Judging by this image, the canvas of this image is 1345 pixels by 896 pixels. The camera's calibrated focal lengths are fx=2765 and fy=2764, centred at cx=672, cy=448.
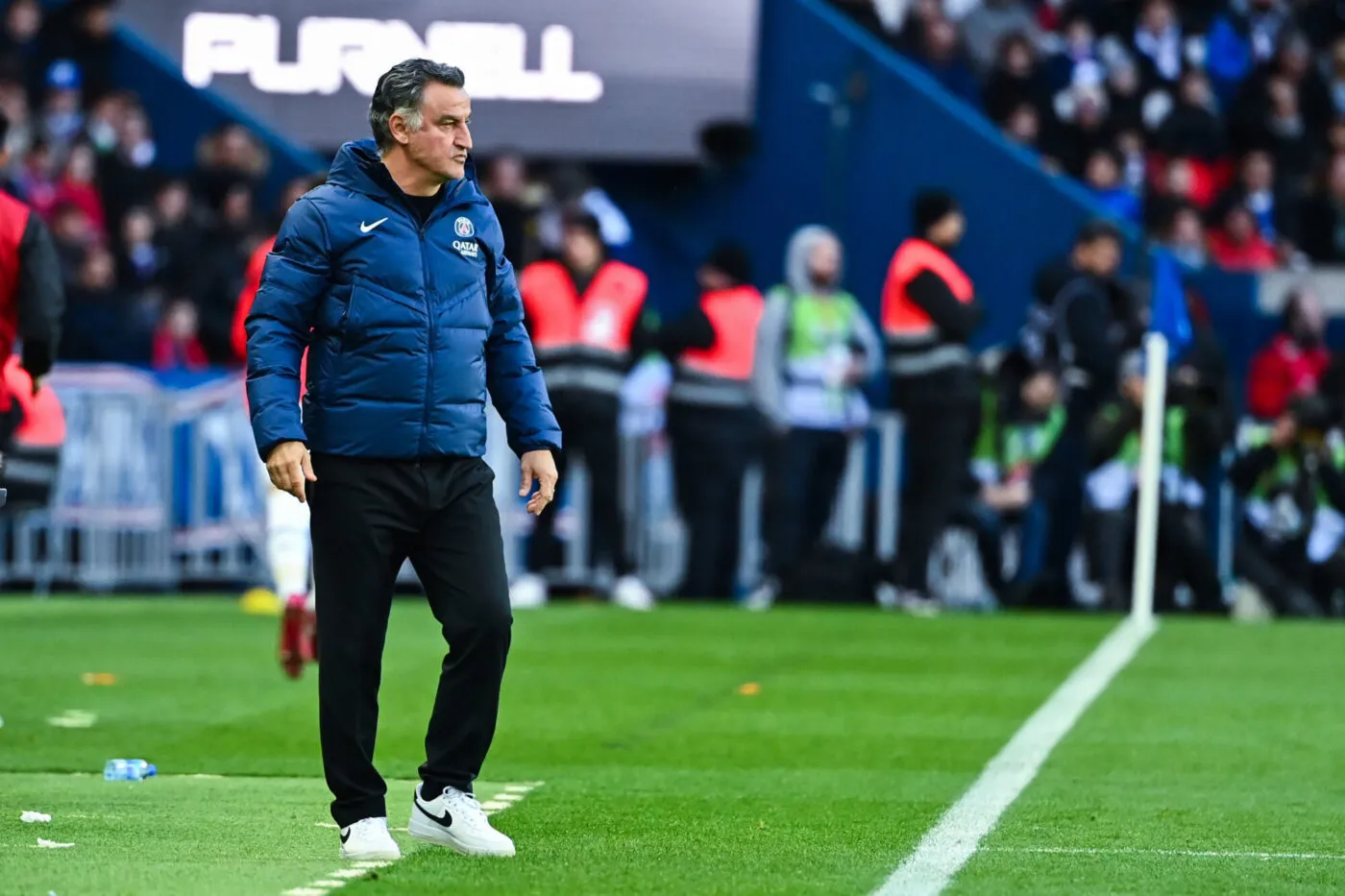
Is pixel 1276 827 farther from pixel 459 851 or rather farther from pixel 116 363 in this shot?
pixel 116 363

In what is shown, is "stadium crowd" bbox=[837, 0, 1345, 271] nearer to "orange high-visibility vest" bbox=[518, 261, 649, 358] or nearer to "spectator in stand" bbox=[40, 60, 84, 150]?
"orange high-visibility vest" bbox=[518, 261, 649, 358]

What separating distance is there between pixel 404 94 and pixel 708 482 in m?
10.6

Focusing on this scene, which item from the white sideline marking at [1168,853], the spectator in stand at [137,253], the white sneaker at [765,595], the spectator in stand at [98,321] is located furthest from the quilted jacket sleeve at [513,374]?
the spectator in stand at [137,253]

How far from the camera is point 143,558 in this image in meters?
17.4

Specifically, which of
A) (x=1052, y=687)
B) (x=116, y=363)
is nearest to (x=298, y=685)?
(x=1052, y=687)

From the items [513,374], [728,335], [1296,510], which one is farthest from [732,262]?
[513,374]

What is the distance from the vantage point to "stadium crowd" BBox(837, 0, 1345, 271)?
2248 cm

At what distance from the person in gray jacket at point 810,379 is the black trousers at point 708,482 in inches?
9.9

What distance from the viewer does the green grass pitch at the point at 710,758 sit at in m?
6.79

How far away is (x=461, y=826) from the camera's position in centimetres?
691

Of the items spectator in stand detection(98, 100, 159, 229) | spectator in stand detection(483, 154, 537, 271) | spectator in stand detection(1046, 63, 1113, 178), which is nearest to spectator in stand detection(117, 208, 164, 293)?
spectator in stand detection(98, 100, 159, 229)

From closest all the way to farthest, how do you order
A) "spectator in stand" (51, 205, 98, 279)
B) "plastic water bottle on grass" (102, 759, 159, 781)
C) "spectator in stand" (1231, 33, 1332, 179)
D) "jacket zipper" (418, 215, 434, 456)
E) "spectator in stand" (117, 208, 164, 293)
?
"jacket zipper" (418, 215, 434, 456) → "plastic water bottle on grass" (102, 759, 159, 781) → "spectator in stand" (51, 205, 98, 279) → "spectator in stand" (117, 208, 164, 293) → "spectator in stand" (1231, 33, 1332, 179)

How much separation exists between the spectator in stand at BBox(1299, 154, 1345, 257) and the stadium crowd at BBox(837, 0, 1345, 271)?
0.01 m

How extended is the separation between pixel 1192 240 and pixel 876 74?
10.6 ft
